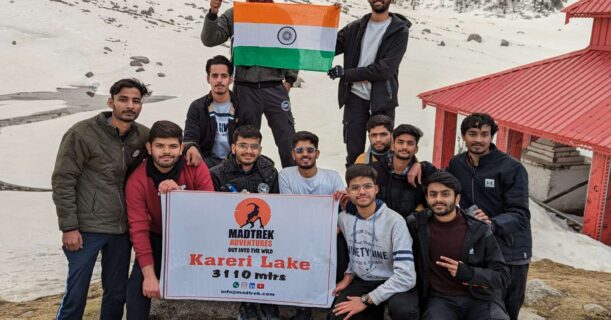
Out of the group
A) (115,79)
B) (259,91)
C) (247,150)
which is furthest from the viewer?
(115,79)

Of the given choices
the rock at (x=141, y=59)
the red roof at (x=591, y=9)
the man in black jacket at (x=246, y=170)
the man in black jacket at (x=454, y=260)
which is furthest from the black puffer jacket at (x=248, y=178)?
the rock at (x=141, y=59)

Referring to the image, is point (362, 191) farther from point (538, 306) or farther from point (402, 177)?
point (538, 306)

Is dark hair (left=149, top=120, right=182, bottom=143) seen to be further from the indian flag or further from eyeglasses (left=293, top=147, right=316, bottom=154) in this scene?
the indian flag

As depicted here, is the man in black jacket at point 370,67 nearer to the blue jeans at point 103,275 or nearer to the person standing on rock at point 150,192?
the person standing on rock at point 150,192

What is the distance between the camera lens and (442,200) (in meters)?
4.40

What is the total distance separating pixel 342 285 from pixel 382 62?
287 centimetres

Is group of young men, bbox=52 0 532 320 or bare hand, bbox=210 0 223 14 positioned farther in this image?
bare hand, bbox=210 0 223 14

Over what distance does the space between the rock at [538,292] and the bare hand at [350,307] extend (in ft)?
10.4

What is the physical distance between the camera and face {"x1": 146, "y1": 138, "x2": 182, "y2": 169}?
4684mm

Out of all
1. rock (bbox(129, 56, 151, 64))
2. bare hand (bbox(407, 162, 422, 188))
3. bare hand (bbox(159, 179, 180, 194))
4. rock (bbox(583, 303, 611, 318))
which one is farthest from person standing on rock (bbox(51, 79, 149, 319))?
rock (bbox(129, 56, 151, 64))

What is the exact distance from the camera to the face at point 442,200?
4402 mm

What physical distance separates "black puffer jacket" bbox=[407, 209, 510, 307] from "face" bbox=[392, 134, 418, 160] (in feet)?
2.26

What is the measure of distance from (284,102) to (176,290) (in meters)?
2.86

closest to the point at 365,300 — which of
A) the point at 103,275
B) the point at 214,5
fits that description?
the point at 103,275
